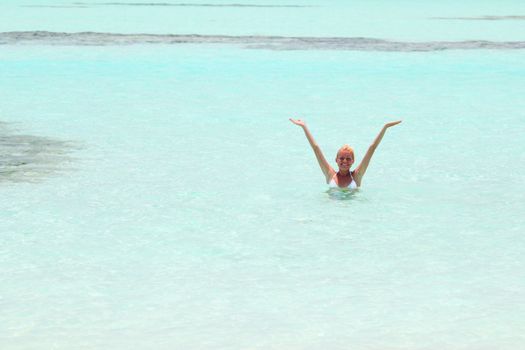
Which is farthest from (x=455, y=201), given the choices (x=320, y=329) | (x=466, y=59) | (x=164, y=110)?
(x=466, y=59)

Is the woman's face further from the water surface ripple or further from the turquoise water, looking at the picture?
the water surface ripple

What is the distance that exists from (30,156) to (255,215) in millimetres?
3045

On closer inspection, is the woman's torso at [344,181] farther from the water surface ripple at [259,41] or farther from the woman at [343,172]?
the water surface ripple at [259,41]

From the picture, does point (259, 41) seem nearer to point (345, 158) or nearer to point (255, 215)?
point (345, 158)

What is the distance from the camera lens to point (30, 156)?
10109 millimetres

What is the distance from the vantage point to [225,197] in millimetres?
8664

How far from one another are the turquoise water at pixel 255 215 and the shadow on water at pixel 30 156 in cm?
3

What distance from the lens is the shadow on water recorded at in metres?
9.20

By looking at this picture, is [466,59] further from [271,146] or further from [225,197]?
[225,197]

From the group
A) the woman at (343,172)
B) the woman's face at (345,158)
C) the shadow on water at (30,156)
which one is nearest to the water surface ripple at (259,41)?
the shadow on water at (30,156)

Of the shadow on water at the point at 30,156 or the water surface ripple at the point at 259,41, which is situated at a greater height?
the shadow on water at the point at 30,156

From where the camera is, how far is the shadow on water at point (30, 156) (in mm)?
9203

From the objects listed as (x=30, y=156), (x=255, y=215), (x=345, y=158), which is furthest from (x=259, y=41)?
(x=255, y=215)

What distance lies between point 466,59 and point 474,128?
24.9 feet
